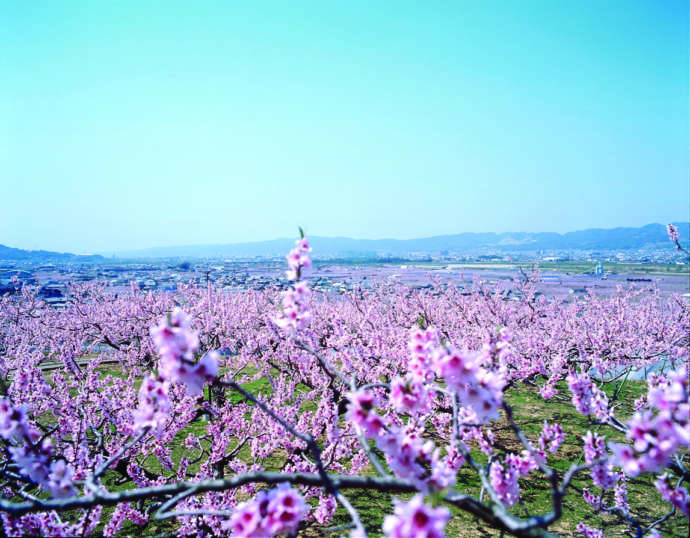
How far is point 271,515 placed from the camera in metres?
1.72

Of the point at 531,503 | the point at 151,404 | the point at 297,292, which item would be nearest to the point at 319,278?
the point at 531,503

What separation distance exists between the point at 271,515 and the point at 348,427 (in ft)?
22.2

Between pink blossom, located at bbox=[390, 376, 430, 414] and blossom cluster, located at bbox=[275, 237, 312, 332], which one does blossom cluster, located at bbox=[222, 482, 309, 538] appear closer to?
pink blossom, located at bbox=[390, 376, 430, 414]

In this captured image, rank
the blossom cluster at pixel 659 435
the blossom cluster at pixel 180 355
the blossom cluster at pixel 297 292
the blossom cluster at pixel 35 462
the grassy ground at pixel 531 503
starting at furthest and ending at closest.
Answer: the grassy ground at pixel 531 503
the blossom cluster at pixel 297 292
the blossom cluster at pixel 35 462
the blossom cluster at pixel 180 355
the blossom cluster at pixel 659 435

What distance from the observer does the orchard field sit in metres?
1.88

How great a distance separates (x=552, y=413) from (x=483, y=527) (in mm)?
8082

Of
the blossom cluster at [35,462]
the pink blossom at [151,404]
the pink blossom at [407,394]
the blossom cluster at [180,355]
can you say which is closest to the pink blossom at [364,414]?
the pink blossom at [407,394]

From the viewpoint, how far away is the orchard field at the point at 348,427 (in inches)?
74.1

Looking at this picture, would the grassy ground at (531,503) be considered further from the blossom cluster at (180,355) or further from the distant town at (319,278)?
the distant town at (319,278)

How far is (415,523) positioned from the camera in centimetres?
135

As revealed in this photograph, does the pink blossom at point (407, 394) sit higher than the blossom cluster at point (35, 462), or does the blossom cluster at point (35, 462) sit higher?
the pink blossom at point (407, 394)

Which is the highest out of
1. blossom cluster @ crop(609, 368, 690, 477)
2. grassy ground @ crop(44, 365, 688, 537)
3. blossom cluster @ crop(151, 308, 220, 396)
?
blossom cluster @ crop(151, 308, 220, 396)

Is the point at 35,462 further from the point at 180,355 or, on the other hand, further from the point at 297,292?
the point at 297,292

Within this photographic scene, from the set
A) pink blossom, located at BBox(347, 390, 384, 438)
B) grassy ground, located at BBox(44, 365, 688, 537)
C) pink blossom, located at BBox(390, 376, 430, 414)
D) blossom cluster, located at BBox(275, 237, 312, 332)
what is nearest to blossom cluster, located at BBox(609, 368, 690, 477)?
pink blossom, located at BBox(390, 376, 430, 414)
